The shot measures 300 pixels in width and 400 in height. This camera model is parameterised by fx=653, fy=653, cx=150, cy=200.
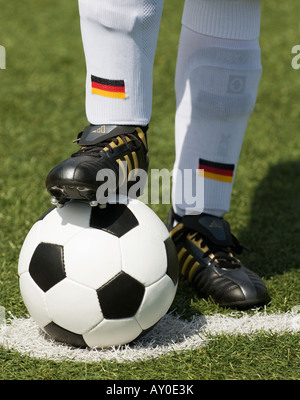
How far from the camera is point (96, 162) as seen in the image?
2348 mm

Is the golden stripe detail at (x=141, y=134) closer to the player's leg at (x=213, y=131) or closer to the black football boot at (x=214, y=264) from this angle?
the player's leg at (x=213, y=131)

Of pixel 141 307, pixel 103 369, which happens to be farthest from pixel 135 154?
pixel 103 369

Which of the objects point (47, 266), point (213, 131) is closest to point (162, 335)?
point (47, 266)

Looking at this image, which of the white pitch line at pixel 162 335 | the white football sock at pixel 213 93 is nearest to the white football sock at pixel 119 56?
the white football sock at pixel 213 93

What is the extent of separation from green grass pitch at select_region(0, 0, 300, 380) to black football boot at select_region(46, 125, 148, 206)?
24.0 inches

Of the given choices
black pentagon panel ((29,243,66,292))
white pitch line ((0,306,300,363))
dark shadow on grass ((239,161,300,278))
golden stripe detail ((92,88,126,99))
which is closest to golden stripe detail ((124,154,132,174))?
golden stripe detail ((92,88,126,99))

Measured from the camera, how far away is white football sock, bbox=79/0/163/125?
2.43 metres

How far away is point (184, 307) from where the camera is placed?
2.82 metres

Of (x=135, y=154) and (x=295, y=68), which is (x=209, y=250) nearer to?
(x=135, y=154)

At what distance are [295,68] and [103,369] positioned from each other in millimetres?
4707

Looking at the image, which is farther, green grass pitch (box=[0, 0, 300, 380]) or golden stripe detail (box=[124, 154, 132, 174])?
golden stripe detail (box=[124, 154, 132, 174])

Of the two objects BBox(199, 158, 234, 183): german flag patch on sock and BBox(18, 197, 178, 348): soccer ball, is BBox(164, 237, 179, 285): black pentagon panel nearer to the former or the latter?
BBox(18, 197, 178, 348): soccer ball

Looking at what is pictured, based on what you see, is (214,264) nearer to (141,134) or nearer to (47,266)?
(141,134)

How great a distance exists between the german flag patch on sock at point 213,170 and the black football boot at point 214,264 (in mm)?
190
